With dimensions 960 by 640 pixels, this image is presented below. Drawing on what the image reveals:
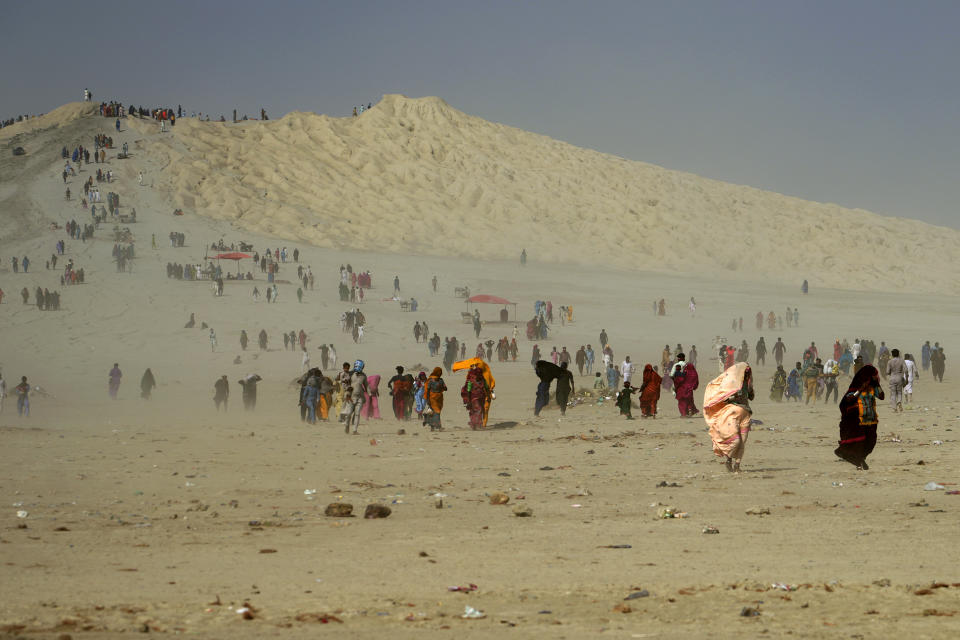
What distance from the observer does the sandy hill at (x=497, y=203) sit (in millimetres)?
85438

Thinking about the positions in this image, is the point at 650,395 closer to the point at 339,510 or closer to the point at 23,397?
the point at 339,510

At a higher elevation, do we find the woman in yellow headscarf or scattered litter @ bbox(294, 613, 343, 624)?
the woman in yellow headscarf

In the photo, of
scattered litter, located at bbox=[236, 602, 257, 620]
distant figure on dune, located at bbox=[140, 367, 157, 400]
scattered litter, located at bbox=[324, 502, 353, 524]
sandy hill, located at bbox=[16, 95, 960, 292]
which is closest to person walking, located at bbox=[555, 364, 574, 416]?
distant figure on dune, located at bbox=[140, 367, 157, 400]

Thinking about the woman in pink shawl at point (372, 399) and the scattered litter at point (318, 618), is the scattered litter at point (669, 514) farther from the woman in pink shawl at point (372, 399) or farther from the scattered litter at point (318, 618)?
the woman in pink shawl at point (372, 399)

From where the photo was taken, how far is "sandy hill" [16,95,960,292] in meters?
85.4

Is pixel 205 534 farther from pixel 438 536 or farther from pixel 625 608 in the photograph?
pixel 625 608

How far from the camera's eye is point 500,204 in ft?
310

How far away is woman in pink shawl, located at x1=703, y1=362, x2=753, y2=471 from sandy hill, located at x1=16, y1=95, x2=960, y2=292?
6850cm

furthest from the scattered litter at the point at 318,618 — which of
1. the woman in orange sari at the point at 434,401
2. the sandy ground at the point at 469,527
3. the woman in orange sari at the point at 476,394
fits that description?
the woman in orange sari at the point at 476,394

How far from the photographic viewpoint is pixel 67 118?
345 feet

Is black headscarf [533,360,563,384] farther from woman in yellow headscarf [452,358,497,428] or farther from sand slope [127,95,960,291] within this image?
sand slope [127,95,960,291]

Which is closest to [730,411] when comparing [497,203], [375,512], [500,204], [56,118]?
[375,512]

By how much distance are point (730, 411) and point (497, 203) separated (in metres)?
83.2

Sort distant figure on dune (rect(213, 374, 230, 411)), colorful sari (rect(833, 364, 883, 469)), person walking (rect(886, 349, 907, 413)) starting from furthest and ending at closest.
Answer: distant figure on dune (rect(213, 374, 230, 411)) → person walking (rect(886, 349, 907, 413)) → colorful sari (rect(833, 364, 883, 469))
